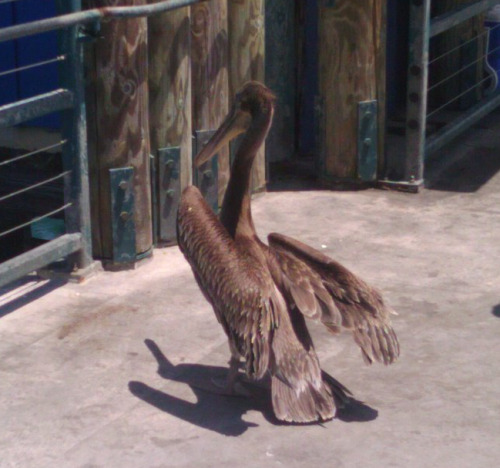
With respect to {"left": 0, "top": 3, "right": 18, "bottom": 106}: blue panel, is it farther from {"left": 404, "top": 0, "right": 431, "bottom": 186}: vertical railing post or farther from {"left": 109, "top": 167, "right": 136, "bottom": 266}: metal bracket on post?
{"left": 404, "top": 0, "right": 431, "bottom": 186}: vertical railing post

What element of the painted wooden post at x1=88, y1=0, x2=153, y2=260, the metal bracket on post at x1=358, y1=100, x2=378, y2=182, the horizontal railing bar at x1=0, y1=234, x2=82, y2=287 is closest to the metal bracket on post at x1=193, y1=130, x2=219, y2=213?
the painted wooden post at x1=88, y1=0, x2=153, y2=260

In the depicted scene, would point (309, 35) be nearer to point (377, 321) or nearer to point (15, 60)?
point (15, 60)

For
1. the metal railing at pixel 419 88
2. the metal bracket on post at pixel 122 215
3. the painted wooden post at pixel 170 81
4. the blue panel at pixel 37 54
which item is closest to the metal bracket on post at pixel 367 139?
the metal railing at pixel 419 88

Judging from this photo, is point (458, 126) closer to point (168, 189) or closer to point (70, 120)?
point (168, 189)

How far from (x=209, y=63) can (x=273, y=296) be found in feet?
9.55

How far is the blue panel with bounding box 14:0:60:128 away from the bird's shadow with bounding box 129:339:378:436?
13.6 ft

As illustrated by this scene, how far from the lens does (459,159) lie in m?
9.87

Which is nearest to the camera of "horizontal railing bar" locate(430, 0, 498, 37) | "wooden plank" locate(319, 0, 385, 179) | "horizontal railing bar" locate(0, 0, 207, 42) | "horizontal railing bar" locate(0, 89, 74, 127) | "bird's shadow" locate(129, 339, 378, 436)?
"bird's shadow" locate(129, 339, 378, 436)

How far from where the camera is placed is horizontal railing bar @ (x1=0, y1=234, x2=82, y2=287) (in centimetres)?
622

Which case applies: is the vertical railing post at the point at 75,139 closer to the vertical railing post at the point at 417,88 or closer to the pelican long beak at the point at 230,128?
the pelican long beak at the point at 230,128

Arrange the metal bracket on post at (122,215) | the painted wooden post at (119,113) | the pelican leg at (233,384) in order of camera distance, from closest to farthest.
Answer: the pelican leg at (233,384) → the painted wooden post at (119,113) → the metal bracket on post at (122,215)

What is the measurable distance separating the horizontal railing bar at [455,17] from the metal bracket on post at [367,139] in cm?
76

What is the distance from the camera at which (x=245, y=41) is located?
8.10 meters

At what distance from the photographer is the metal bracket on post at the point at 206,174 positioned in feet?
25.1
